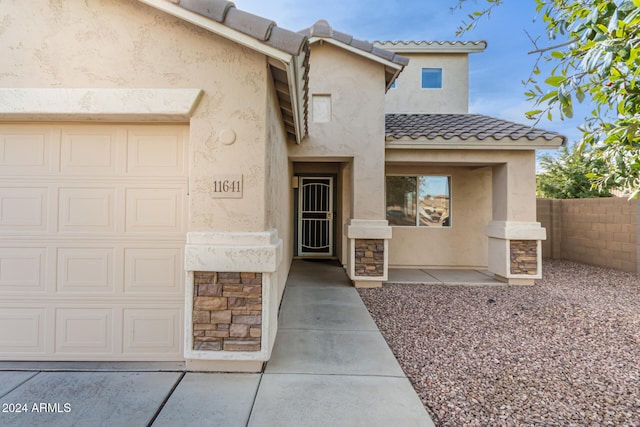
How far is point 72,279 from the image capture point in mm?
3504

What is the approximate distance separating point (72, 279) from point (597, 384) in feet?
19.3

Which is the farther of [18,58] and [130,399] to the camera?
[18,58]

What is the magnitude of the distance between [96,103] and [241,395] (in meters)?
3.33

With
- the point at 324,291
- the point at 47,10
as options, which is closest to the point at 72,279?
the point at 47,10

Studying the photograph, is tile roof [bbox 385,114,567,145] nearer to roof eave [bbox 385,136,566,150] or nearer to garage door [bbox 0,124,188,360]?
Answer: roof eave [bbox 385,136,566,150]

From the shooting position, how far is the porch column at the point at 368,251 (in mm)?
7066

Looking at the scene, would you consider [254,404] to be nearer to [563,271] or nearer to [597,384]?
[597,384]

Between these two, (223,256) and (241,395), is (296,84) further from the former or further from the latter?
(241,395)

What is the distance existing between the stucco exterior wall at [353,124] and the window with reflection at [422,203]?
2309 mm

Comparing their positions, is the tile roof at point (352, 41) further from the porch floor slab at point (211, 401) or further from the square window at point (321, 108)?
the porch floor slab at point (211, 401)

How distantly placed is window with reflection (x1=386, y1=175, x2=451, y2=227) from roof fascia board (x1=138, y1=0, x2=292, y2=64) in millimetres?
6716

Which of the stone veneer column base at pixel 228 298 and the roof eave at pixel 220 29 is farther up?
the roof eave at pixel 220 29

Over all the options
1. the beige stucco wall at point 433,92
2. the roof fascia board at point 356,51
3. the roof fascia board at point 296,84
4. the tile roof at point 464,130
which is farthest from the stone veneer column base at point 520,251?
the roof fascia board at point 296,84

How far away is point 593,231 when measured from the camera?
33.6 feet
